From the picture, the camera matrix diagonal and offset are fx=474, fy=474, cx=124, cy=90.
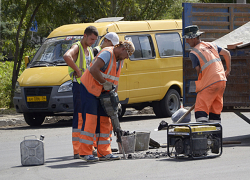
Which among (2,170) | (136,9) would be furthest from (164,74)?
(2,170)

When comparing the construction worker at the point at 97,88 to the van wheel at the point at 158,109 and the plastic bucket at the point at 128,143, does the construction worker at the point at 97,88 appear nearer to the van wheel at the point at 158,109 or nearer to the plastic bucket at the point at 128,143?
the plastic bucket at the point at 128,143

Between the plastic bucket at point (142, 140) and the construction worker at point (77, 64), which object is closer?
the construction worker at point (77, 64)

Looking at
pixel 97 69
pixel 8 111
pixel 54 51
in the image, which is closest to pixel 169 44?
pixel 54 51

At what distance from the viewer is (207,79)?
7027 millimetres

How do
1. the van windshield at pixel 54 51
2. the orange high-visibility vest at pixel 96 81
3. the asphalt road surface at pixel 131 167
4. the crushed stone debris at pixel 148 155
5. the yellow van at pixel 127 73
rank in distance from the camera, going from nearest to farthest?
the asphalt road surface at pixel 131 167, the orange high-visibility vest at pixel 96 81, the crushed stone debris at pixel 148 155, the yellow van at pixel 127 73, the van windshield at pixel 54 51

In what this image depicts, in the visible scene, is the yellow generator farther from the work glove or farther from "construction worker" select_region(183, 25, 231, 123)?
the work glove

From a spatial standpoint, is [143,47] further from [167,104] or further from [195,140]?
[195,140]

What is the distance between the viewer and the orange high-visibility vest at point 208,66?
7.02m

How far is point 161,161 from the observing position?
6418 mm

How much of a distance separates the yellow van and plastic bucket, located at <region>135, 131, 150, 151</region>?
3.67 meters

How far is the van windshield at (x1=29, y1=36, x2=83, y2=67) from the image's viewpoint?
451 inches

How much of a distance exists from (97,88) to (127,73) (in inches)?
206

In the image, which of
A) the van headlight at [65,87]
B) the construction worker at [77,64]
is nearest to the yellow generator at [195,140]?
the construction worker at [77,64]

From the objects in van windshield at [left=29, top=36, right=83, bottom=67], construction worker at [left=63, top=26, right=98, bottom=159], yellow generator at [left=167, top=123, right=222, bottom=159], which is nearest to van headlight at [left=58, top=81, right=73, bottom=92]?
van windshield at [left=29, top=36, right=83, bottom=67]
